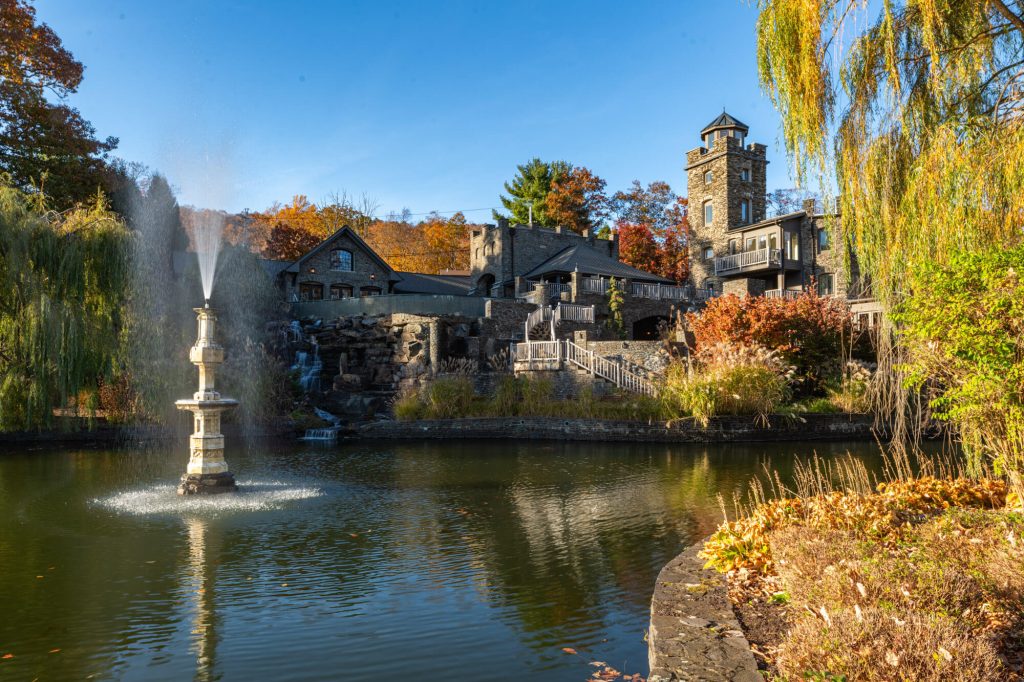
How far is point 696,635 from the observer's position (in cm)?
375

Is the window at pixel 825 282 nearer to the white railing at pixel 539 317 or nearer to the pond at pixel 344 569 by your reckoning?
the white railing at pixel 539 317

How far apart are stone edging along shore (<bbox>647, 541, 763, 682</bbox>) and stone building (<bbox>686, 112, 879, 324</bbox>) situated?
116 feet

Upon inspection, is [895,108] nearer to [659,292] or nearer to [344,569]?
[344,569]

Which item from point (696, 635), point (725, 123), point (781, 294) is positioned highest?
point (725, 123)

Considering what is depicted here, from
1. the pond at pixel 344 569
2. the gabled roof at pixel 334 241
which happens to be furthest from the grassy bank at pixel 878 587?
the gabled roof at pixel 334 241

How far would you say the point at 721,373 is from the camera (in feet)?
59.4

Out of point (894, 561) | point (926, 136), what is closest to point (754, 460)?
point (926, 136)

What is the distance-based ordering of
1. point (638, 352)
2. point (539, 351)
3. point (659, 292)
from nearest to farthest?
1. point (638, 352)
2. point (539, 351)
3. point (659, 292)

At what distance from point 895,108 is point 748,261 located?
34241mm

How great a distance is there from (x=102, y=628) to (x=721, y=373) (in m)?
15.5

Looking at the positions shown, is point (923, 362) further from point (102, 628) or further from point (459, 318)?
point (459, 318)

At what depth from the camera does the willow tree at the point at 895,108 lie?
273 inches

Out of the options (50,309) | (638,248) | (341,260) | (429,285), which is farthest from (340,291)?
(50,309)

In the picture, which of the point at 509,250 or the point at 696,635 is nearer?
the point at 696,635
